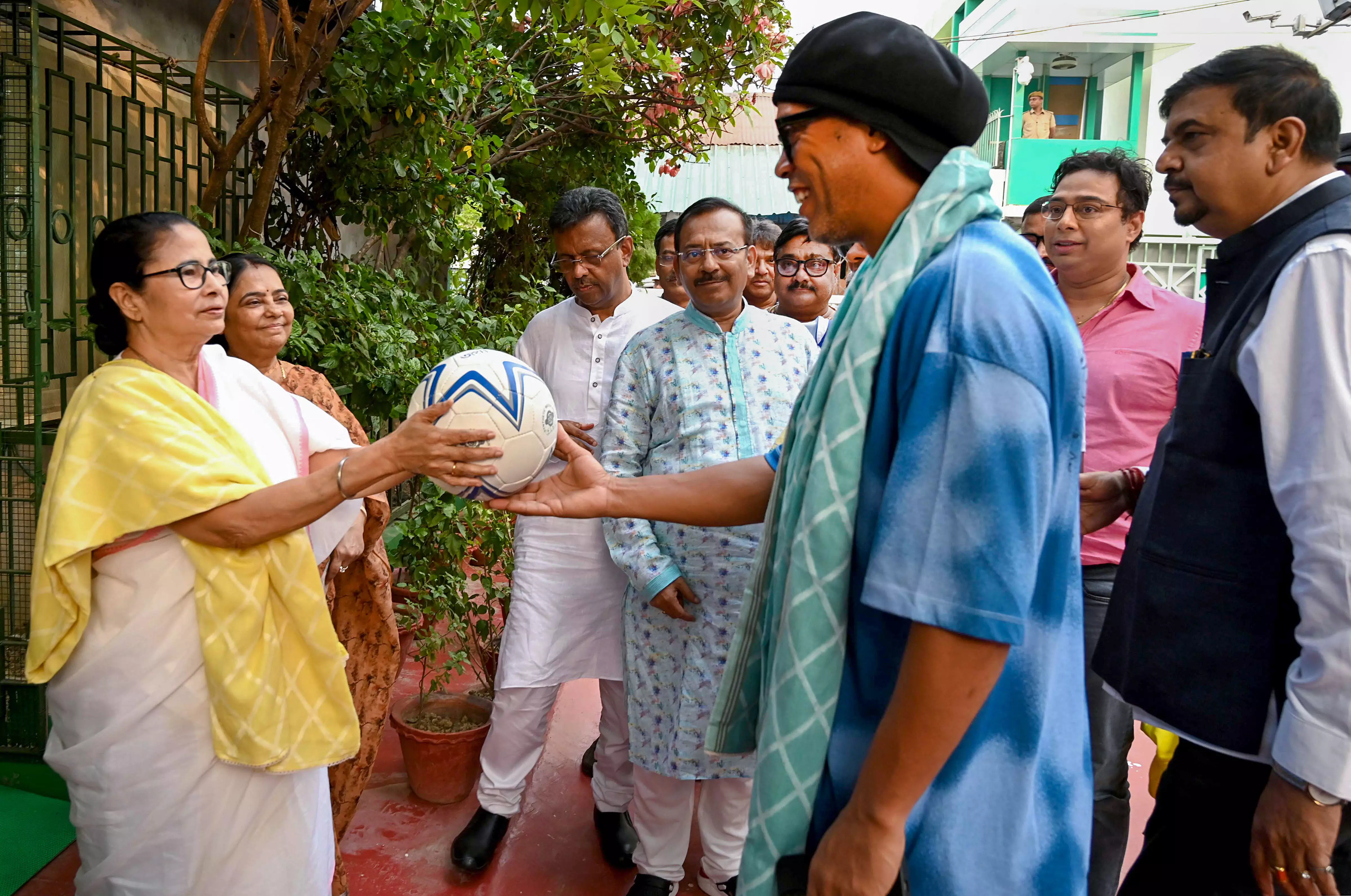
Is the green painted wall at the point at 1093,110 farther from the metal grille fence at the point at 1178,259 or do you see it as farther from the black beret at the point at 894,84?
the black beret at the point at 894,84

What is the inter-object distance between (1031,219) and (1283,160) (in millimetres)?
2794

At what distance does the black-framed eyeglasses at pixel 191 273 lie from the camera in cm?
228

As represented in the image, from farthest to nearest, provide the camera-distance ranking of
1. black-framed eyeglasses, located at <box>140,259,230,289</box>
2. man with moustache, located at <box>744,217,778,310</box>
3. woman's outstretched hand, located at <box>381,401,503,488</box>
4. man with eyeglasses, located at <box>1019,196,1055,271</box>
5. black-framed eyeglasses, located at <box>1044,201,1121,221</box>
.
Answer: man with moustache, located at <box>744,217,778,310</box>
man with eyeglasses, located at <box>1019,196,1055,271</box>
black-framed eyeglasses, located at <box>1044,201,1121,221</box>
black-framed eyeglasses, located at <box>140,259,230,289</box>
woman's outstretched hand, located at <box>381,401,503,488</box>

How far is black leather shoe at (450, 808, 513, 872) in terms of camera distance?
3293 mm

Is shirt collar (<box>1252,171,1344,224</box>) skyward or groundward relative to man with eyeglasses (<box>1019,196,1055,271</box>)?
groundward

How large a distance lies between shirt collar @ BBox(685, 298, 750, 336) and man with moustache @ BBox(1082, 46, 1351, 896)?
1.49 meters

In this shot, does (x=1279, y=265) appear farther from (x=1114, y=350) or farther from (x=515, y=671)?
(x=515, y=671)

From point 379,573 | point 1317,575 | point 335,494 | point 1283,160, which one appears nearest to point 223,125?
point 379,573

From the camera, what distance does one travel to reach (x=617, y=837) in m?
3.46

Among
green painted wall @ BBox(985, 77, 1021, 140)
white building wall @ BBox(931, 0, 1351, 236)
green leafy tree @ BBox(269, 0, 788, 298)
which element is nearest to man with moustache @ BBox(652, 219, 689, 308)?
green leafy tree @ BBox(269, 0, 788, 298)

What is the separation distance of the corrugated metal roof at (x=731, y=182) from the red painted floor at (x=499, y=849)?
30.3 feet

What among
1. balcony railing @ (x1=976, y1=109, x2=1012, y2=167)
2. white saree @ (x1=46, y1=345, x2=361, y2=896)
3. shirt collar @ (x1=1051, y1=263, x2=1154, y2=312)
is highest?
balcony railing @ (x1=976, y1=109, x2=1012, y2=167)

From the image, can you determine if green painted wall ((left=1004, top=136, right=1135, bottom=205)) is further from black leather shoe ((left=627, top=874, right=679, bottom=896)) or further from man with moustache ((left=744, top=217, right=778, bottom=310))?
black leather shoe ((left=627, top=874, right=679, bottom=896))

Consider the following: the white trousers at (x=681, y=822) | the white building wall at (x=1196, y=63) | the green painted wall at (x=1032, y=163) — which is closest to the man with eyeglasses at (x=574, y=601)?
the white trousers at (x=681, y=822)
